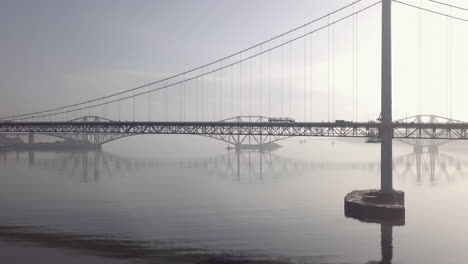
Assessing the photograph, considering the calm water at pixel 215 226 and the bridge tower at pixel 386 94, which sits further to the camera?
the bridge tower at pixel 386 94

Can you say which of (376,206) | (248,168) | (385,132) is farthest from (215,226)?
(248,168)

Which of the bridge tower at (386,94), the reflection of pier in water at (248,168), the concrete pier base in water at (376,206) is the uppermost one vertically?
the bridge tower at (386,94)

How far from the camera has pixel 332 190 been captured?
6900 centimetres

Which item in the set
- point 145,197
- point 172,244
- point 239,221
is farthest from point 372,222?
point 145,197

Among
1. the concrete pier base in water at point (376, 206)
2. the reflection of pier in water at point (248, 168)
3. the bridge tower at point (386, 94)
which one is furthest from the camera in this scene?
the reflection of pier in water at point (248, 168)

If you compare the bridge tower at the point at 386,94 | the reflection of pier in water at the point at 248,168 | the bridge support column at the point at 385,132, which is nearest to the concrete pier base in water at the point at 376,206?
the bridge support column at the point at 385,132

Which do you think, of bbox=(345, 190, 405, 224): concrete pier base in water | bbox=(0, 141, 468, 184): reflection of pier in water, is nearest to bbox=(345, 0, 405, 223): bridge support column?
bbox=(345, 190, 405, 224): concrete pier base in water

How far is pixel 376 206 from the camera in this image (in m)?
41.5

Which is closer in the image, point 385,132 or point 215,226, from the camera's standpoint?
point 215,226

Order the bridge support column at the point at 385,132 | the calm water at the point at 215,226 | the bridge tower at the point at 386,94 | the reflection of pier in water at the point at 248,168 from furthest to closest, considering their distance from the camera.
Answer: the reflection of pier in water at the point at 248,168, the bridge tower at the point at 386,94, the bridge support column at the point at 385,132, the calm water at the point at 215,226

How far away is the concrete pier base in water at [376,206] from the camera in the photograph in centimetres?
4094

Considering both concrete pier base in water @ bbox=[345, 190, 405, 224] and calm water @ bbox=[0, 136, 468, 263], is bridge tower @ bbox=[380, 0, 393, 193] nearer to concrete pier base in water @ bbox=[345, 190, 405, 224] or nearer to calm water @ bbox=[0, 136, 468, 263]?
concrete pier base in water @ bbox=[345, 190, 405, 224]

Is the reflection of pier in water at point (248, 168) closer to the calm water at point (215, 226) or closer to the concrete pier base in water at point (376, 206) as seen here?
the calm water at point (215, 226)

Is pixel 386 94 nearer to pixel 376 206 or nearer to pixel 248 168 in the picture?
pixel 376 206
